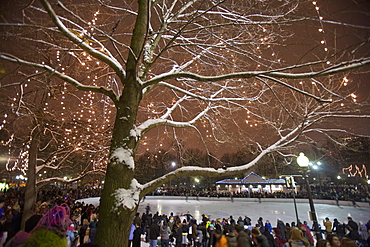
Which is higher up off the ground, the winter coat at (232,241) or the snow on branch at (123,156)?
the snow on branch at (123,156)

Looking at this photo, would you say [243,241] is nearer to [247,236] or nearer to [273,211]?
[247,236]

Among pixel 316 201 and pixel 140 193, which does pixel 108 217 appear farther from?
pixel 316 201

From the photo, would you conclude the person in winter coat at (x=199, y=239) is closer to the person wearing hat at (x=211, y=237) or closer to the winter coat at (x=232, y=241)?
the person wearing hat at (x=211, y=237)

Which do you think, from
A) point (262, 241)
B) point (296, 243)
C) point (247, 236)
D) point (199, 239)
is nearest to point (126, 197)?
point (247, 236)

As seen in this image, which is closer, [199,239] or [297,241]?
[297,241]

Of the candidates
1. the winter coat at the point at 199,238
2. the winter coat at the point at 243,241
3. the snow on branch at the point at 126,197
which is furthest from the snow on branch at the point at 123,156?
the winter coat at the point at 199,238

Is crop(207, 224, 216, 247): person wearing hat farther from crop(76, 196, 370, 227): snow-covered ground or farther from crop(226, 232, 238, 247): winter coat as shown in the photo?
crop(76, 196, 370, 227): snow-covered ground

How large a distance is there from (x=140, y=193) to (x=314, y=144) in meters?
4.14

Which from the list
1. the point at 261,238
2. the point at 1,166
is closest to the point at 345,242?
the point at 261,238

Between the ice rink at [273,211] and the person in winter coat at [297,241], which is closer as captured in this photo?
the person in winter coat at [297,241]

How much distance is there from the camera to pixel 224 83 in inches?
220

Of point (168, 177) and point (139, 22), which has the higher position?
point (139, 22)

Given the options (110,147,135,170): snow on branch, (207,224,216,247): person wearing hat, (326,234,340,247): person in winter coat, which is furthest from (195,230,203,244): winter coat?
(110,147,135,170): snow on branch

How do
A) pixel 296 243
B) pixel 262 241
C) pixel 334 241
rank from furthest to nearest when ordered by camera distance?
pixel 262 241, pixel 296 243, pixel 334 241
